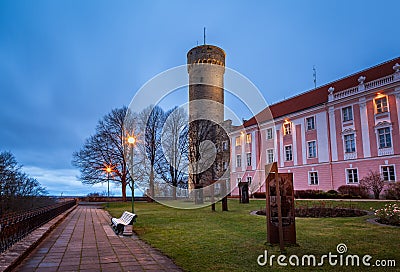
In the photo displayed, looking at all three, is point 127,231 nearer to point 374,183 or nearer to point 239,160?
point 374,183

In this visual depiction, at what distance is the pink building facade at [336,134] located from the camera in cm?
2784

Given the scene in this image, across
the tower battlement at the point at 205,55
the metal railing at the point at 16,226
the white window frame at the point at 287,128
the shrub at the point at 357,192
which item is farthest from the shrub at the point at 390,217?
the tower battlement at the point at 205,55

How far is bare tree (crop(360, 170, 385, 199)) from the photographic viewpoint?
→ 1018 inches

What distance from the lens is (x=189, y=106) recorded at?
47750 mm

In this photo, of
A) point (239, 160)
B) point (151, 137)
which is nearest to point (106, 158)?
point (151, 137)

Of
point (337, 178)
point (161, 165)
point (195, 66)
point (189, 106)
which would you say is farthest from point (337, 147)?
point (195, 66)

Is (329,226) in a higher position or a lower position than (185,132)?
lower

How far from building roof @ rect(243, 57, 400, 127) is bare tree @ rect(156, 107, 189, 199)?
529 inches

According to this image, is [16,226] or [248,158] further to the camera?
[248,158]

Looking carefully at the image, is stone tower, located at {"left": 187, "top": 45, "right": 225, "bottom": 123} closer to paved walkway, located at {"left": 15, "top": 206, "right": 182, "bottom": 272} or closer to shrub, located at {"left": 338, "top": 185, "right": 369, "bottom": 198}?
shrub, located at {"left": 338, "top": 185, "right": 369, "bottom": 198}

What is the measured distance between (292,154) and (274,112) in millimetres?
7741

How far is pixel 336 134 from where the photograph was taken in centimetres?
3241

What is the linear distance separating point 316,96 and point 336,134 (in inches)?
258

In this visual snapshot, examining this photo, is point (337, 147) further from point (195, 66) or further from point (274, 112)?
point (195, 66)
